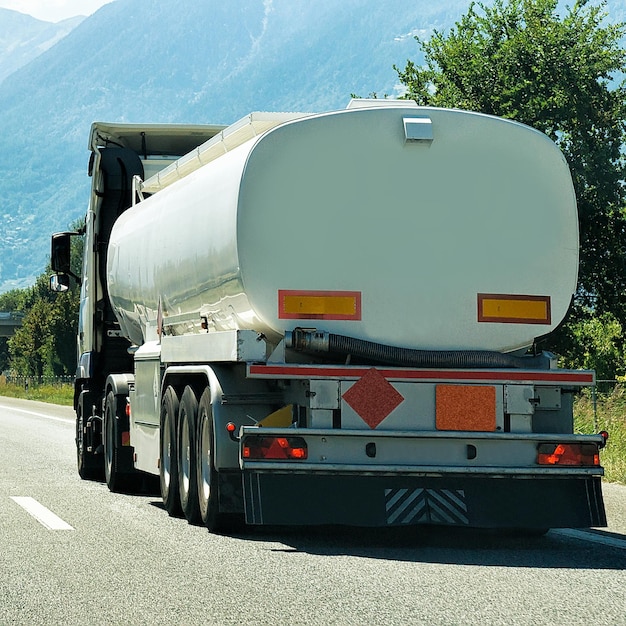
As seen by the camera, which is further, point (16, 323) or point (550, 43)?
point (16, 323)

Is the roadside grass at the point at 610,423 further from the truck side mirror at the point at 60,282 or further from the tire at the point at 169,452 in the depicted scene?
the truck side mirror at the point at 60,282

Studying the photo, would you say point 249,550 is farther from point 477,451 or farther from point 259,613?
point 259,613

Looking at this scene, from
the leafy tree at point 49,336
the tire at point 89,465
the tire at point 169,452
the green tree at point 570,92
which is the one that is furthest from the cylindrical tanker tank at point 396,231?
the leafy tree at point 49,336

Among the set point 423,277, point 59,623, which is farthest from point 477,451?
point 59,623

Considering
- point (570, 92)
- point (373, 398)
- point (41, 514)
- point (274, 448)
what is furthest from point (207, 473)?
point (570, 92)

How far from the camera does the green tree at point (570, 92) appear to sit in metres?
31.6

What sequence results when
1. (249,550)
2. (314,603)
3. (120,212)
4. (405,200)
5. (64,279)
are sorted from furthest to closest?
(64,279), (120,212), (405,200), (249,550), (314,603)

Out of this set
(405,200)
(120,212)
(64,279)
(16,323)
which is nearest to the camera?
(405,200)

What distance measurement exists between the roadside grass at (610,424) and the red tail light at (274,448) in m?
6.53


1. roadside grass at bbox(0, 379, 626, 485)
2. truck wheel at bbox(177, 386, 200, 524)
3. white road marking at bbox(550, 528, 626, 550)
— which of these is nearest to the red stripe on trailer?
white road marking at bbox(550, 528, 626, 550)

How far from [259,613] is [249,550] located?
2668mm

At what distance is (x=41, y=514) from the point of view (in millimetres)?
12391

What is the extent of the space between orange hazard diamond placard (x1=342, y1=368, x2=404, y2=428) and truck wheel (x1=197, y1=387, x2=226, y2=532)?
1.20 metres

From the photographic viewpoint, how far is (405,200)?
10.7 m
